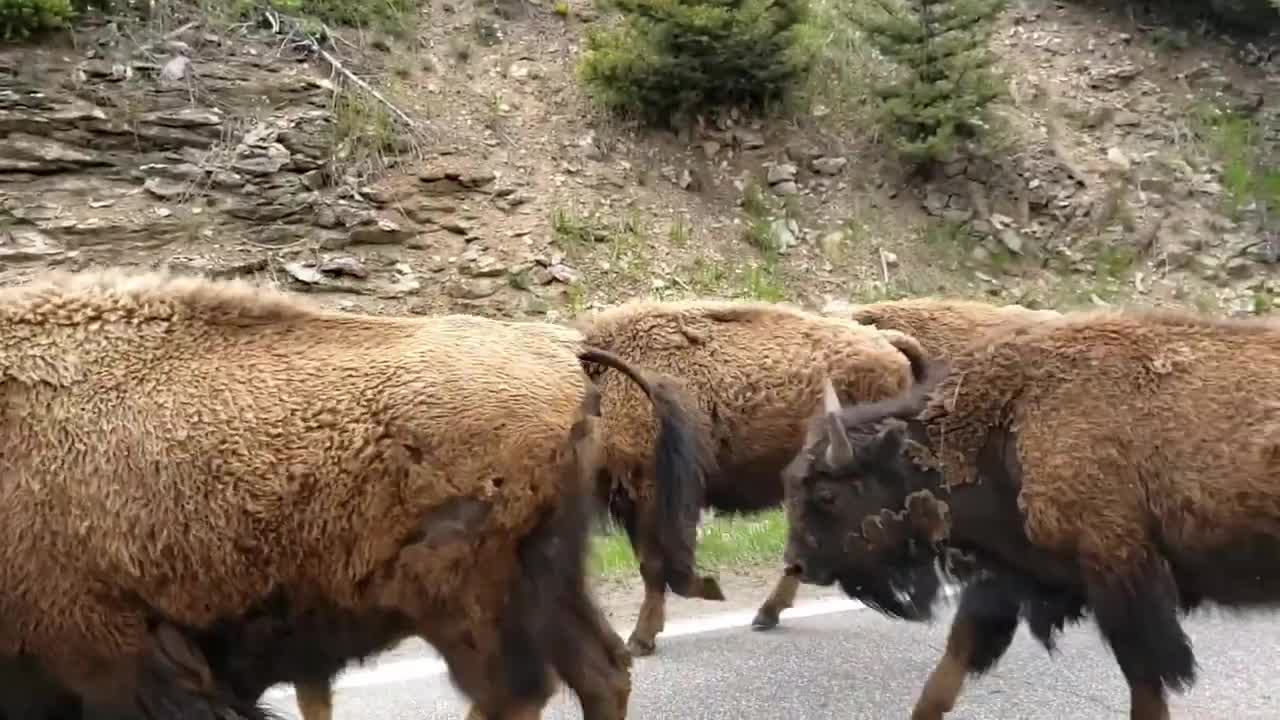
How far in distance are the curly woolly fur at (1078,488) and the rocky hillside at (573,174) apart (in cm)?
674

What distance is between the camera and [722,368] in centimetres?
694

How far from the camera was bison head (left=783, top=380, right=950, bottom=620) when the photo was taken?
5.27 metres

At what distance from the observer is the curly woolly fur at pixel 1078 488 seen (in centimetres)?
471

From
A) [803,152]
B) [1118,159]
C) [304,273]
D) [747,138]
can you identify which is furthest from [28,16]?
[1118,159]

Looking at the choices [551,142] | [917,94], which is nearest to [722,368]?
[551,142]

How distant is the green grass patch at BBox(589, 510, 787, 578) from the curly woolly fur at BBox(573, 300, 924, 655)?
1.04m

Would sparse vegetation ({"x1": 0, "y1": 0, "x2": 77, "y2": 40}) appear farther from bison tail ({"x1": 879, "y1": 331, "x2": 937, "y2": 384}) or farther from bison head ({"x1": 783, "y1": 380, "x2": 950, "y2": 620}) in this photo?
bison head ({"x1": 783, "y1": 380, "x2": 950, "y2": 620})

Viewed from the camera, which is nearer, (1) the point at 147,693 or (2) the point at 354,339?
(1) the point at 147,693

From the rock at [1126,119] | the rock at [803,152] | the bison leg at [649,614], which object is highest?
the rock at [1126,119]

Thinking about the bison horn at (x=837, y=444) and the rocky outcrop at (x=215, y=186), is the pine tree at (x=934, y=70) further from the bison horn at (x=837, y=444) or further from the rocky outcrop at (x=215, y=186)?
the bison horn at (x=837, y=444)

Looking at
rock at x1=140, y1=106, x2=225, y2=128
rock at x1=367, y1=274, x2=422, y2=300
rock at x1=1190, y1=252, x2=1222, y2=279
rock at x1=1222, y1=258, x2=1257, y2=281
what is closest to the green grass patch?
rock at x1=367, y1=274, x2=422, y2=300

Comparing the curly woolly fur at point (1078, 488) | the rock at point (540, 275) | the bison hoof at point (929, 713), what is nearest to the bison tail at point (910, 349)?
the curly woolly fur at point (1078, 488)

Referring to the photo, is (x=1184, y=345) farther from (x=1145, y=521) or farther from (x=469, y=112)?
(x=469, y=112)

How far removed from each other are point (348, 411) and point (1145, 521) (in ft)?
9.38
